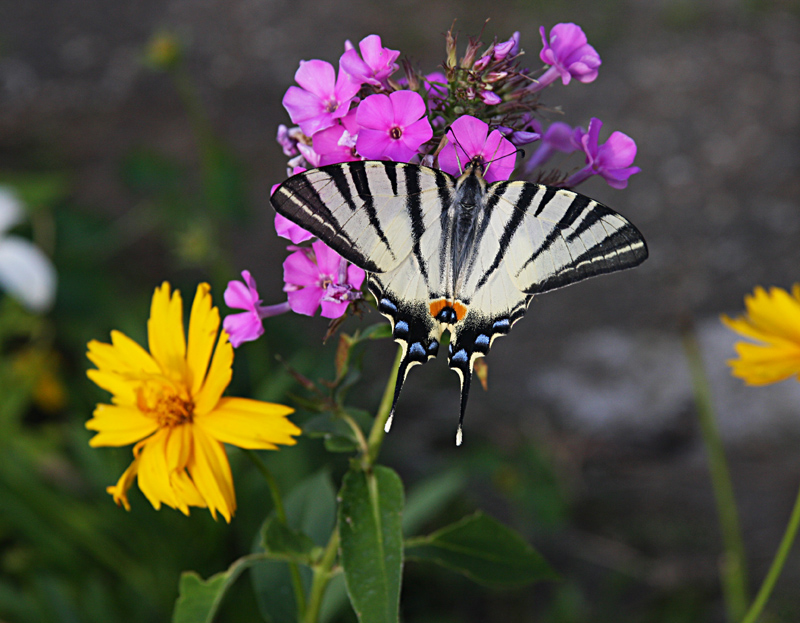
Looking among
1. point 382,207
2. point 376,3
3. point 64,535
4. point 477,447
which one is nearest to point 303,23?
point 376,3

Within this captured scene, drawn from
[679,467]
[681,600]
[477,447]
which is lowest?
[681,600]

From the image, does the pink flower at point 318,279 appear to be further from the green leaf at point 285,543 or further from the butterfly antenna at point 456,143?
the green leaf at point 285,543

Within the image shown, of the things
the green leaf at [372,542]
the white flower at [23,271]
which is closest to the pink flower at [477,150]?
the green leaf at [372,542]

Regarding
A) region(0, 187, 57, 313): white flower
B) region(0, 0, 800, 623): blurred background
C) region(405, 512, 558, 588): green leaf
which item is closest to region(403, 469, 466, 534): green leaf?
region(0, 0, 800, 623): blurred background

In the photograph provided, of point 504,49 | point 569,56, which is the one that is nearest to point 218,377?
point 504,49

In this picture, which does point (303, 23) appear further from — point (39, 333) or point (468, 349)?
point (468, 349)

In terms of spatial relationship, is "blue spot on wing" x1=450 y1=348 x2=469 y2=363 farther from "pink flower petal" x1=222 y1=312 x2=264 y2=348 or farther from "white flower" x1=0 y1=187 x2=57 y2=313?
"white flower" x1=0 y1=187 x2=57 y2=313
